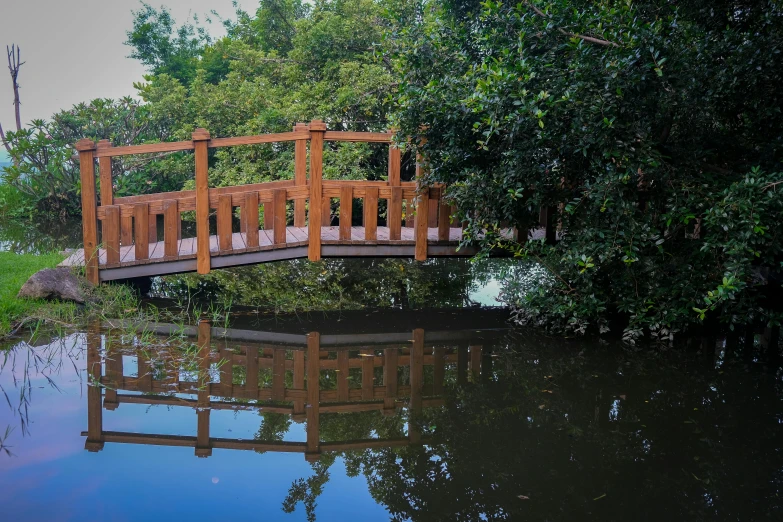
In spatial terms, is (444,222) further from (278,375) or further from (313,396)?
(313,396)

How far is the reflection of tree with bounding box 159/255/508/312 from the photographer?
8906 millimetres

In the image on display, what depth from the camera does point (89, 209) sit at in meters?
7.96

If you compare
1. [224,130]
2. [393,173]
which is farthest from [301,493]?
[224,130]

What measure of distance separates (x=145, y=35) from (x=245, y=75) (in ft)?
30.5

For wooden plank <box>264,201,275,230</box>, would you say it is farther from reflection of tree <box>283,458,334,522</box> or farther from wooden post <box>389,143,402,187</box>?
reflection of tree <box>283,458,334,522</box>

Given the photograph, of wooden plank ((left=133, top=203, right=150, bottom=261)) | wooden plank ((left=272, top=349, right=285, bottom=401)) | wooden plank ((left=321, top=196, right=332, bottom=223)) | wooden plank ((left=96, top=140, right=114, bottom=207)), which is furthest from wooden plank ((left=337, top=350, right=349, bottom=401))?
wooden plank ((left=96, top=140, right=114, bottom=207))

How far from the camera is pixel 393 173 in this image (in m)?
8.51

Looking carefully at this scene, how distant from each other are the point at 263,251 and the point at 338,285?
2049 mm

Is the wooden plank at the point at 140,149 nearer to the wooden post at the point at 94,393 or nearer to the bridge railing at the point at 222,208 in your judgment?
the bridge railing at the point at 222,208

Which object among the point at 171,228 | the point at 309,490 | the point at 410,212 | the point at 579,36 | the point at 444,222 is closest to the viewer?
the point at 309,490

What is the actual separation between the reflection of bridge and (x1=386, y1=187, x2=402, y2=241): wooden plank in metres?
1.48

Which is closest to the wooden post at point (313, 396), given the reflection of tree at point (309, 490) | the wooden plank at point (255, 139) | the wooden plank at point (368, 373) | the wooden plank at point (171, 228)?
the reflection of tree at point (309, 490)

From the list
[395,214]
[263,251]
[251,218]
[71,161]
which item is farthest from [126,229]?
[71,161]

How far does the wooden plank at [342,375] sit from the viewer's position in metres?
5.54
